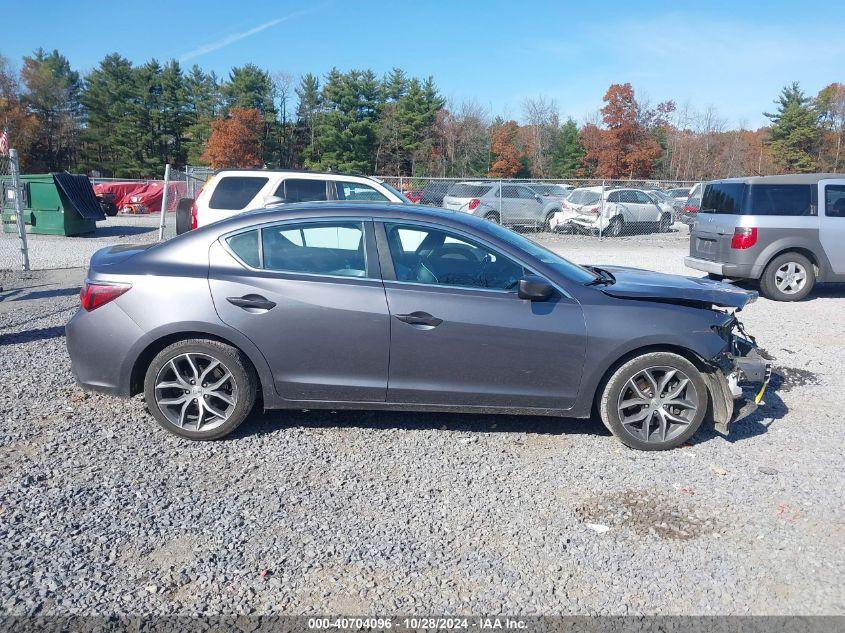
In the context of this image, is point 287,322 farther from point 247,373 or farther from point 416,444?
point 416,444

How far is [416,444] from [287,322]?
1217mm

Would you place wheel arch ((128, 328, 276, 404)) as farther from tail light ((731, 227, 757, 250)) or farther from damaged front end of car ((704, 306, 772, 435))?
tail light ((731, 227, 757, 250))

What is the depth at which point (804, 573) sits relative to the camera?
10.3ft

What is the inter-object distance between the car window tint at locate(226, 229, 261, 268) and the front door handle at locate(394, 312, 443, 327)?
1088 millimetres

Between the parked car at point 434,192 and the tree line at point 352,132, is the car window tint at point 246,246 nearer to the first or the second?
the parked car at point 434,192

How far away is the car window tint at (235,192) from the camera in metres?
9.92

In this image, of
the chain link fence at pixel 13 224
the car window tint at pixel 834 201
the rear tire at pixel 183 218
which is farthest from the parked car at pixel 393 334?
the chain link fence at pixel 13 224

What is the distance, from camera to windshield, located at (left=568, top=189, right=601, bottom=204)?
21375 millimetres

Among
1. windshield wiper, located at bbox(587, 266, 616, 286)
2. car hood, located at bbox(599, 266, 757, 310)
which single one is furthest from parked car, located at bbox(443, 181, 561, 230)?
car hood, located at bbox(599, 266, 757, 310)

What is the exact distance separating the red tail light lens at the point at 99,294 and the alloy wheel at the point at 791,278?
9.46 metres

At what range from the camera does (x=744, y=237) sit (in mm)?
10125

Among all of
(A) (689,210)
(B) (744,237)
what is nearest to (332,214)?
(B) (744,237)

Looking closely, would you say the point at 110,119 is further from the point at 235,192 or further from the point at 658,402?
the point at 658,402

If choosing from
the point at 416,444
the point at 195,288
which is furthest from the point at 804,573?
the point at 195,288
